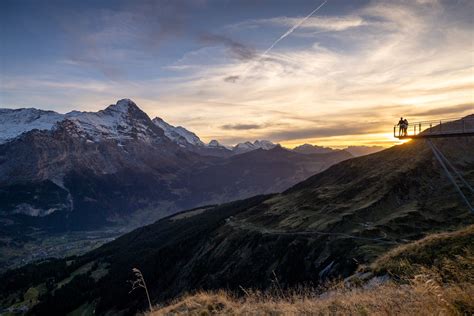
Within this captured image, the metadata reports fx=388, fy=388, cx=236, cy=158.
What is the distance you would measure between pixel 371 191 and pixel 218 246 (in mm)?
61511

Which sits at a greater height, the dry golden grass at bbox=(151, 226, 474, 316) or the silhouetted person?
Result: the silhouetted person

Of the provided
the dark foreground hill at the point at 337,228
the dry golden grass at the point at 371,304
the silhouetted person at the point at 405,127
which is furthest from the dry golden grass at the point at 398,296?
the dark foreground hill at the point at 337,228

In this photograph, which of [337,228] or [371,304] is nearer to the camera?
[371,304]

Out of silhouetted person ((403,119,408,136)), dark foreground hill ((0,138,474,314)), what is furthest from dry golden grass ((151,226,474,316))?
dark foreground hill ((0,138,474,314))

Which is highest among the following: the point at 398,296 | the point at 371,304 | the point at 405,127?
the point at 405,127

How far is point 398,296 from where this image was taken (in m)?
15.6

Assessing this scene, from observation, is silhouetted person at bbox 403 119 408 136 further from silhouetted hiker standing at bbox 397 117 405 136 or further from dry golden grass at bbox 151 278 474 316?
dry golden grass at bbox 151 278 474 316

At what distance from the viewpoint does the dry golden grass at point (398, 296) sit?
11586 mm

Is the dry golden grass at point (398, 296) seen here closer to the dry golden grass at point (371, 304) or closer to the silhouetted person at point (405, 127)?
the dry golden grass at point (371, 304)

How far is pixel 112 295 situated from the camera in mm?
199000


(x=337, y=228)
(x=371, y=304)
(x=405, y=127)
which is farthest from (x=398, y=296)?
(x=337, y=228)

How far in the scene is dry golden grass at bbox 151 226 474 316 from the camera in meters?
11.6

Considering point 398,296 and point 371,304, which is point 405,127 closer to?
point 398,296

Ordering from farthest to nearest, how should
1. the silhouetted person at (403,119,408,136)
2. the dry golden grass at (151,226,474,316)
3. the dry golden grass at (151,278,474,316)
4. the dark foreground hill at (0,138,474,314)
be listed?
the dark foreground hill at (0,138,474,314)
the silhouetted person at (403,119,408,136)
the dry golden grass at (151,226,474,316)
the dry golden grass at (151,278,474,316)
